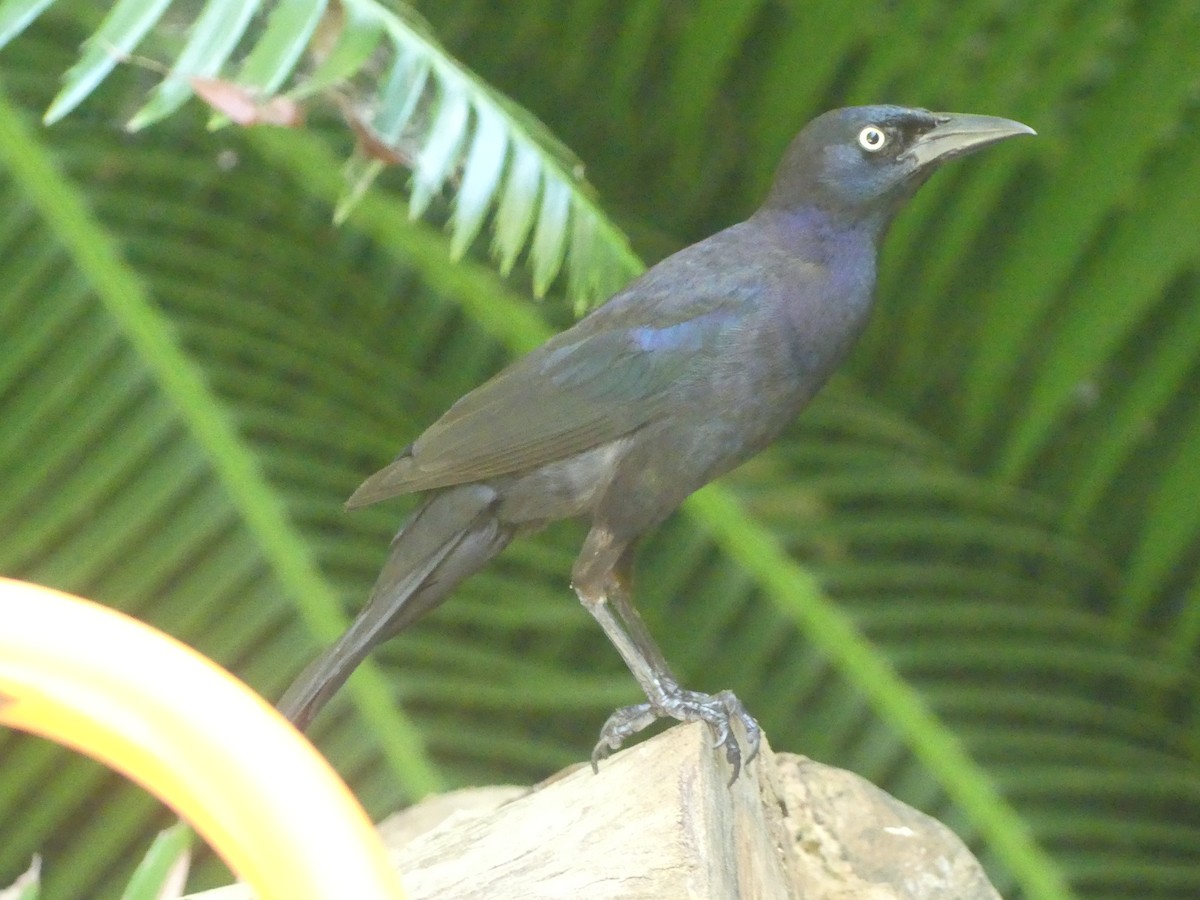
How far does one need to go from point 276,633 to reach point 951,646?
1088mm

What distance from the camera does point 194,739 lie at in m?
0.62

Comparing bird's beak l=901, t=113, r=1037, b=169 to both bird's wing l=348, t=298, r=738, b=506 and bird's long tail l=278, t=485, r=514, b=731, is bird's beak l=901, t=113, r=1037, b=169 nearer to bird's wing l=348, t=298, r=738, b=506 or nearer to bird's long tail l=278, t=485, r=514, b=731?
bird's wing l=348, t=298, r=738, b=506

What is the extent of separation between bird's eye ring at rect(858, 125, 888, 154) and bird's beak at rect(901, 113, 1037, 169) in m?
0.03

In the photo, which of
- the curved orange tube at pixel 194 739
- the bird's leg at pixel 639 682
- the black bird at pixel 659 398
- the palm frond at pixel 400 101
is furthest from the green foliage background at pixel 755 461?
the curved orange tube at pixel 194 739

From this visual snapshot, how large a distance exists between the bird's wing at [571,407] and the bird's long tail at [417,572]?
0.17 ft

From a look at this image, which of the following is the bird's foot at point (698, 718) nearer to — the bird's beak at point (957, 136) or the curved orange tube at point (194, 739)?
the bird's beak at point (957, 136)

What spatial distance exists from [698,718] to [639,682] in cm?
18

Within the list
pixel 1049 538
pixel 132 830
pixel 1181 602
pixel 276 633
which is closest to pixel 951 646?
pixel 1049 538

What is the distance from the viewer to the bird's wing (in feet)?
5.28

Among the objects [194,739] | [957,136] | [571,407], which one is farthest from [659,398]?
[194,739]

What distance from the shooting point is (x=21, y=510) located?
→ 6.72ft

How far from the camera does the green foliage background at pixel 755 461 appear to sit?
2053 mm

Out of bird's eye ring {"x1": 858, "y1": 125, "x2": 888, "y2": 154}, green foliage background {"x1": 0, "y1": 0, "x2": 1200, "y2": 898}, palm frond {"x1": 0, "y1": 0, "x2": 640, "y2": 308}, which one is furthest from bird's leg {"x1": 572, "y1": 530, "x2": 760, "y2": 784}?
bird's eye ring {"x1": 858, "y1": 125, "x2": 888, "y2": 154}

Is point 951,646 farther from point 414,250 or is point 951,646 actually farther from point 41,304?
point 41,304
